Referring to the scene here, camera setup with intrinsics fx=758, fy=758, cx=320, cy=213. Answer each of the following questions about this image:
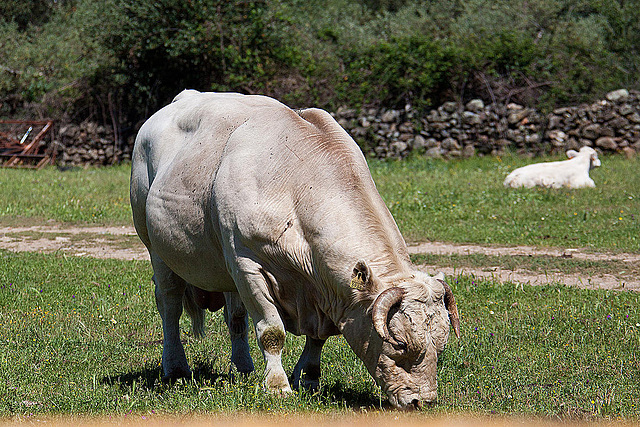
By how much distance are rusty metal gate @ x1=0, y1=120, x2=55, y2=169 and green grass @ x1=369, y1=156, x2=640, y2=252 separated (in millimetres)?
13231

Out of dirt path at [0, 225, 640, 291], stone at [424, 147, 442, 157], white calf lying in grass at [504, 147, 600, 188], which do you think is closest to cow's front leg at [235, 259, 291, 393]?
dirt path at [0, 225, 640, 291]

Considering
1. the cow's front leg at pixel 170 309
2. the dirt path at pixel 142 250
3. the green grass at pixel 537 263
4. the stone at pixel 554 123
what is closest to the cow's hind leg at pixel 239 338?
the cow's front leg at pixel 170 309

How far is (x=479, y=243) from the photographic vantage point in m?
11.5

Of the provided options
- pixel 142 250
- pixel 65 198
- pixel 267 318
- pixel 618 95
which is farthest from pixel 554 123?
pixel 267 318

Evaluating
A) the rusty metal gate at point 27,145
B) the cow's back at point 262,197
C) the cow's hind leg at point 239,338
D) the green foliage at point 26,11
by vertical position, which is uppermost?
the green foliage at point 26,11

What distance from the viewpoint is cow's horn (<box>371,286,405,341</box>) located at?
4016 millimetres

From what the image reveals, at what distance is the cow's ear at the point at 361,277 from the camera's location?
13.6 feet

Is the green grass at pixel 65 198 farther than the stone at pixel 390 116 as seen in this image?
No

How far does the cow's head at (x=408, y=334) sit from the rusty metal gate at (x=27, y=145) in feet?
77.2

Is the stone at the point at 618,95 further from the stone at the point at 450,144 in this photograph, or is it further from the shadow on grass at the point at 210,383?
the shadow on grass at the point at 210,383

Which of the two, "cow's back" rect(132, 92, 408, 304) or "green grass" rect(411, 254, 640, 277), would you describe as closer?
"cow's back" rect(132, 92, 408, 304)

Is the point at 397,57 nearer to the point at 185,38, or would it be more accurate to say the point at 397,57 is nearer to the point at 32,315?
the point at 185,38

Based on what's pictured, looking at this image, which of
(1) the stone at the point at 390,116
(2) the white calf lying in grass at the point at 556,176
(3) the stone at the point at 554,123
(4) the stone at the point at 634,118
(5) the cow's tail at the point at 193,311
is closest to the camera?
(5) the cow's tail at the point at 193,311

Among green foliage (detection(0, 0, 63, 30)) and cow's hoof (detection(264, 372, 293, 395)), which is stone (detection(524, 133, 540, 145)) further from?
green foliage (detection(0, 0, 63, 30))
